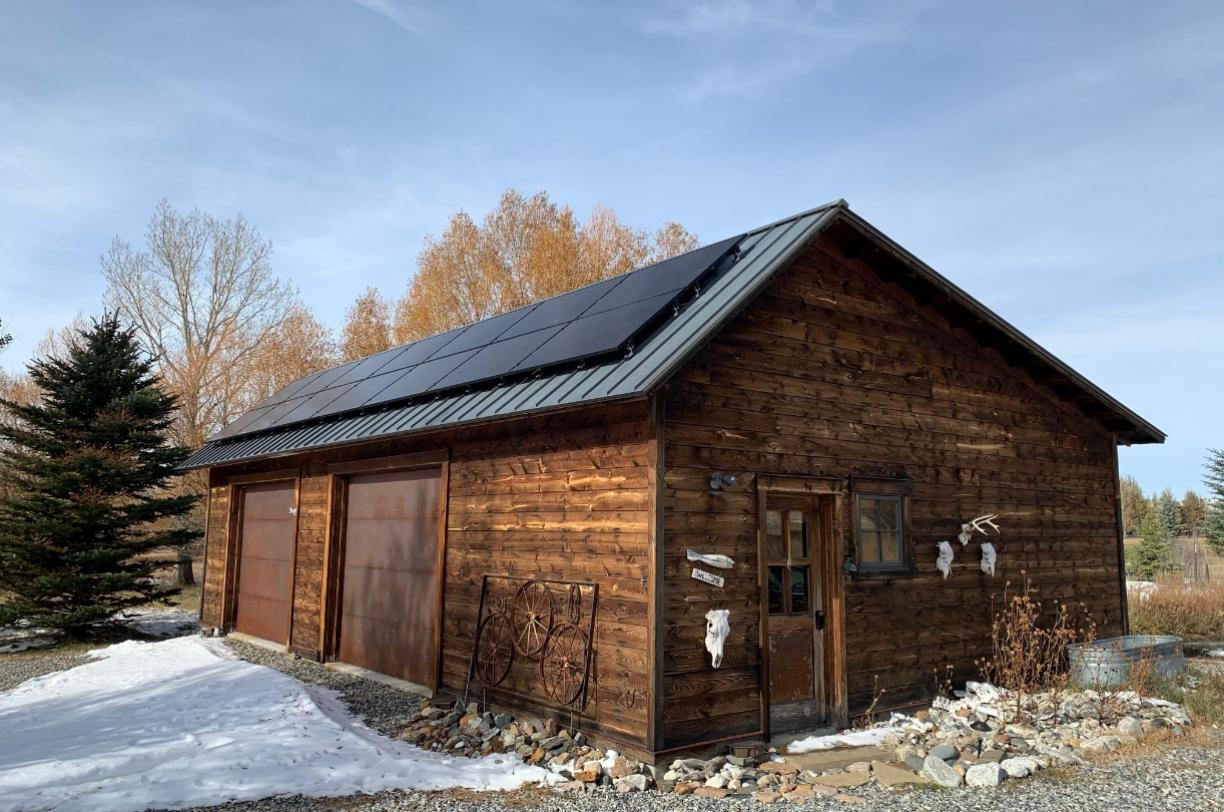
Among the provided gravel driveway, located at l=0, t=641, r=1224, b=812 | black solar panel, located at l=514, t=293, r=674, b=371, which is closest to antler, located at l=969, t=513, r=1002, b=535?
gravel driveway, located at l=0, t=641, r=1224, b=812

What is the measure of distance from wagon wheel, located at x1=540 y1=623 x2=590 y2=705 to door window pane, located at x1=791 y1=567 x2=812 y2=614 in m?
2.06

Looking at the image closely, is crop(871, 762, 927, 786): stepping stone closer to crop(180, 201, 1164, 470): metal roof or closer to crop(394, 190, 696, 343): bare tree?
crop(180, 201, 1164, 470): metal roof

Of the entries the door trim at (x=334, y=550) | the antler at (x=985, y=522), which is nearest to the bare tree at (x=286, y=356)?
the door trim at (x=334, y=550)

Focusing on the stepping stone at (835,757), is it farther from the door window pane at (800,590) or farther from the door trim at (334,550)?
Answer: the door trim at (334,550)

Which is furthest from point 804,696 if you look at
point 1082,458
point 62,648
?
point 62,648

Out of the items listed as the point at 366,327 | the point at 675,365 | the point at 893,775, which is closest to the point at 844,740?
the point at 893,775

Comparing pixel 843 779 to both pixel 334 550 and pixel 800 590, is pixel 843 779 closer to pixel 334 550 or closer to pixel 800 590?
pixel 800 590

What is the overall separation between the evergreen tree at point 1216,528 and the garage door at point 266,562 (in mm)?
31572

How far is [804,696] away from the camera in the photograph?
8.05 meters

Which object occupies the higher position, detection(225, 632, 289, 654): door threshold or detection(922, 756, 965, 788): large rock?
detection(922, 756, 965, 788): large rock

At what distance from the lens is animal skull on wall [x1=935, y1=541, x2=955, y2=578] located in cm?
905

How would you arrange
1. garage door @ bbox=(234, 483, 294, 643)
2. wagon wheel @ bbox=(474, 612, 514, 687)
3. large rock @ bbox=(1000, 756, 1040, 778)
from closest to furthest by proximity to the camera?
large rock @ bbox=(1000, 756, 1040, 778) → wagon wheel @ bbox=(474, 612, 514, 687) → garage door @ bbox=(234, 483, 294, 643)

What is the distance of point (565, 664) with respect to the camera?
24.7ft

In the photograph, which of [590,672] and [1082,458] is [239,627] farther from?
[1082,458]
